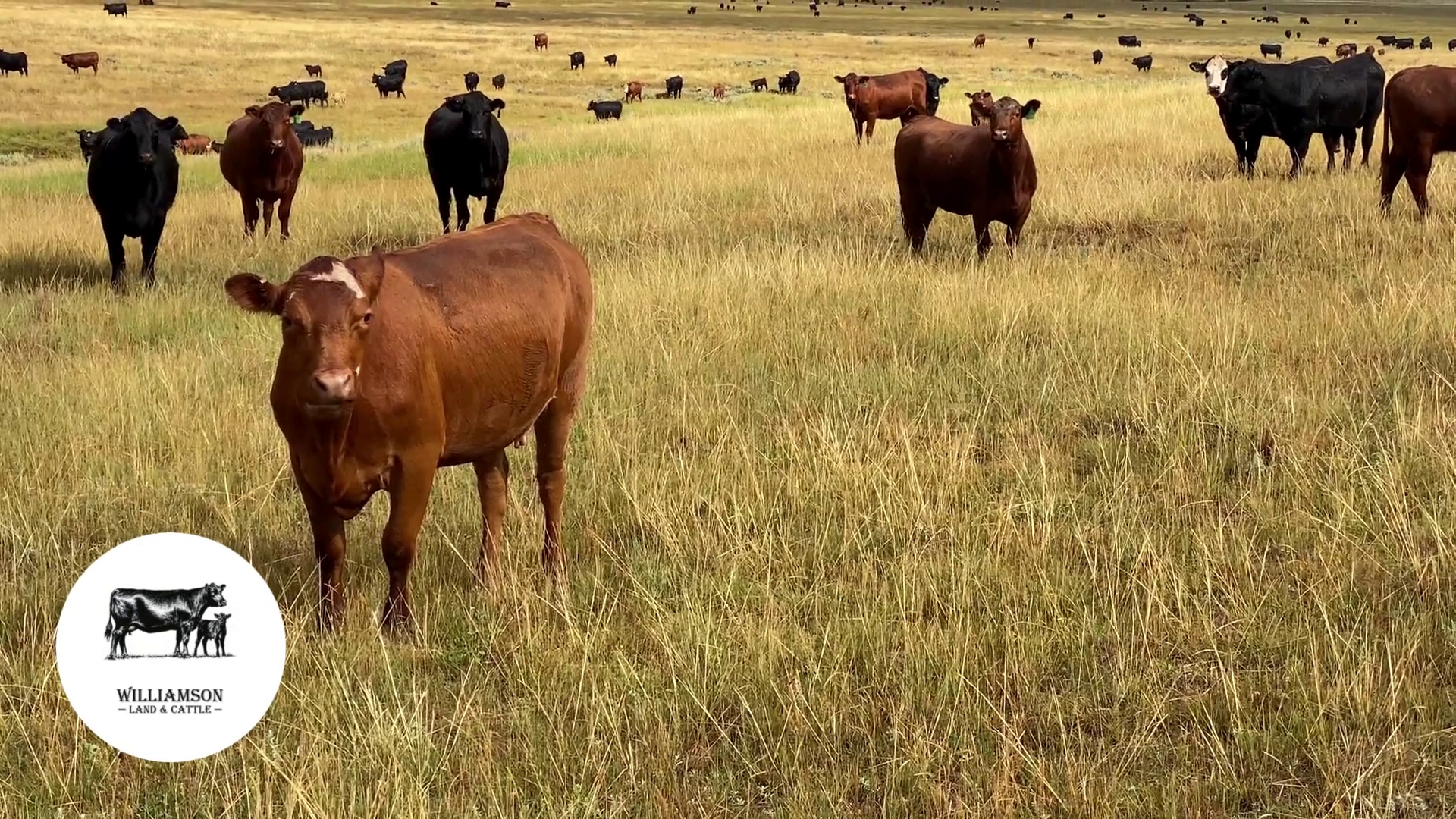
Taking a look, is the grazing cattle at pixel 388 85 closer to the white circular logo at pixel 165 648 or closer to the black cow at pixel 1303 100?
the black cow at pixel 1303 100

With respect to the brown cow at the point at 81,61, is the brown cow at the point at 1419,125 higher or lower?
lower

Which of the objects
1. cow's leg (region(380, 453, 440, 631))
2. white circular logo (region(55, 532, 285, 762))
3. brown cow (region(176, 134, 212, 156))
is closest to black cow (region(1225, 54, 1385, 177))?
cow's leg (region(380, 453, 440, 631))

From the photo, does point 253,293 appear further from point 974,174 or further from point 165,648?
point 974,174

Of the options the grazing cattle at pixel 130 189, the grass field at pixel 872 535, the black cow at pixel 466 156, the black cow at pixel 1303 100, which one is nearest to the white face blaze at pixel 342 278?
the grass field at pixel 872 535

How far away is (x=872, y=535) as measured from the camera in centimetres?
397

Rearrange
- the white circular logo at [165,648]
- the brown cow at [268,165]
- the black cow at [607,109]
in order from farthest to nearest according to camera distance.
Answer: the black cow at [607,109] < the brown cow at [268,165] < the white circular logo at [165,648]

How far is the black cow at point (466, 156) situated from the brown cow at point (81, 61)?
37.4m

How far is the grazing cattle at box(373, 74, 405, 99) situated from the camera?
4409 cm

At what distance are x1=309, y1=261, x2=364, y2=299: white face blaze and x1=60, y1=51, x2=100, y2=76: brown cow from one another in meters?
47.4

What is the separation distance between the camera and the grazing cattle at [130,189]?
990 cm

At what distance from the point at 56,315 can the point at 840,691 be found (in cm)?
764

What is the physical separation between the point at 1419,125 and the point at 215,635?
1093 centimetres

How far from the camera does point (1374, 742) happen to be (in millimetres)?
2658

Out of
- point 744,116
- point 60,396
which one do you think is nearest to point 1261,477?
point 60,396
